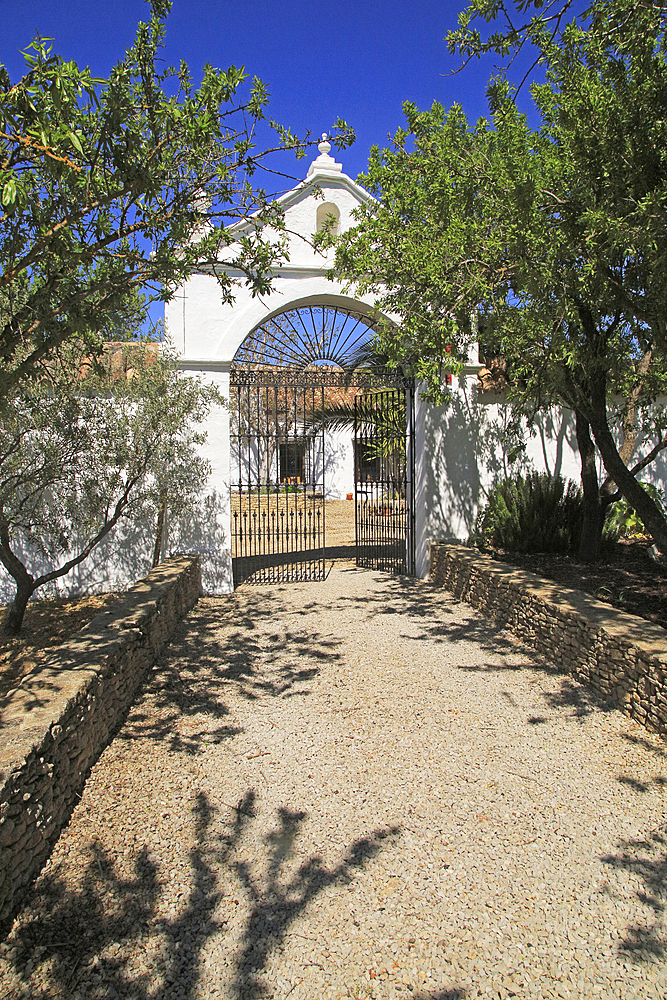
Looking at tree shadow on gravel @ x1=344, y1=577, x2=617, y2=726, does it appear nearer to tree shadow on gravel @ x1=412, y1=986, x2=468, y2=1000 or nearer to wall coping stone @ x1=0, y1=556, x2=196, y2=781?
tree shadow on gravel @ x1=412, y1=986, x2=468, y2=1000

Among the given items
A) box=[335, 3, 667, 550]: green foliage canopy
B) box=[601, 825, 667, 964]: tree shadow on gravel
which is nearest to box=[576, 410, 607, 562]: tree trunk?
box=[335, 3, 667, 550]: green foliage canopy

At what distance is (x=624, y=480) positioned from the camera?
577 centimetres

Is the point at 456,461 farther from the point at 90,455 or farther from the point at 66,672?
the point at 66,672

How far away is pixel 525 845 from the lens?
9.23 ft

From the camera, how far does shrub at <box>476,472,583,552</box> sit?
326 inches

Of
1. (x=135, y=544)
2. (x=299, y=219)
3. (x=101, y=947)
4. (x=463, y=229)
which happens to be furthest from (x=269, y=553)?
(x=101, y=947)

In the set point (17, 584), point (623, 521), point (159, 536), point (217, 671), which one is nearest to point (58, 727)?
point (217, 671)

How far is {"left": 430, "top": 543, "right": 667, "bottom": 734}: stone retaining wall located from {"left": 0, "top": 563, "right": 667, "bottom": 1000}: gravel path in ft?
0.63

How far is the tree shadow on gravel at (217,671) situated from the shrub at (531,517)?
3241 mm

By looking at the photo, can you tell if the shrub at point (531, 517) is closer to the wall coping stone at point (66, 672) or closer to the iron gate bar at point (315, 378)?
the iron gate bar at point (315, 378)

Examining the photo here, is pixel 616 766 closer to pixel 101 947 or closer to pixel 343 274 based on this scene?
pixel 101 947

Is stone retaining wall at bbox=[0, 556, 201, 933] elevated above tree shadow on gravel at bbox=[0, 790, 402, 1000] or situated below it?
above

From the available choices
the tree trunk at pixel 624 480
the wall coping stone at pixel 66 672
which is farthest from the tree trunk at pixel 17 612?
the tree trunk at pixel 624 480

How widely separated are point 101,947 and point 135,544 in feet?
19.7
